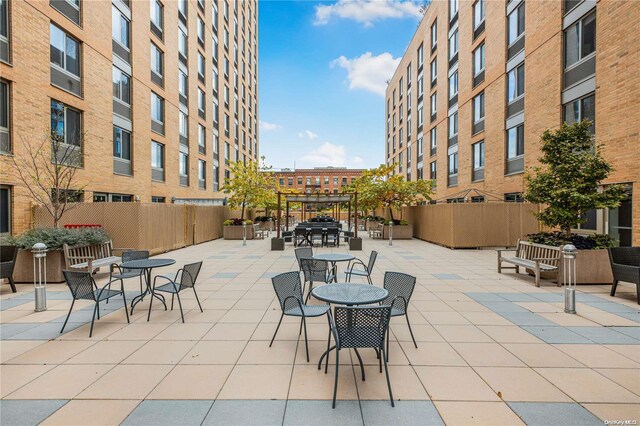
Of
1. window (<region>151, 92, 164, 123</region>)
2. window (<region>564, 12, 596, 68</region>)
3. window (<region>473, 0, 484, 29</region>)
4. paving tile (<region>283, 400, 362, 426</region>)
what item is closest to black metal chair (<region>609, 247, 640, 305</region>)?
paving tile (<region>283, 400, 362, 426</region>)

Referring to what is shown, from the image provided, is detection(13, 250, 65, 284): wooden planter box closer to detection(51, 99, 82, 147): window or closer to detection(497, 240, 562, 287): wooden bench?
detection(51, 99, 82, 147): window

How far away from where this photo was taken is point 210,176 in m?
27.6

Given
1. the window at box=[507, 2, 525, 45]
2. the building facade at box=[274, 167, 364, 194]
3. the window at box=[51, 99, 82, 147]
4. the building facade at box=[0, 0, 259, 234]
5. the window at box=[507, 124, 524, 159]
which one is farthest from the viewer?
the building facade at box=[274, 167, 364, 194]

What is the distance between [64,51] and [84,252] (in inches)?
373

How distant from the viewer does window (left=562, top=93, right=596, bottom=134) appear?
11642 mm

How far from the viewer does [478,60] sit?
20531 mm

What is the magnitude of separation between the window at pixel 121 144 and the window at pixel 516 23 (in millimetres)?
20854

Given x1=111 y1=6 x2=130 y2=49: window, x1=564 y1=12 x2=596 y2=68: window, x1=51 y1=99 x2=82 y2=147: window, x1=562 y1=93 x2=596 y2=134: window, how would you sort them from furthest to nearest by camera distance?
x1=111 y1=6 x2=130 y2=49: window, x1=51 y1=99 x2=82 y2=147: window, x1=564 y1=12 x2=596 y2=68: window, x1=562 y1=93 x2=596 y2=134: window

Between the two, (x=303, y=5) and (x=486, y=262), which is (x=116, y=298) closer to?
(x=486, y=262)

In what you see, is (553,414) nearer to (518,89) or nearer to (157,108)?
(518,89)

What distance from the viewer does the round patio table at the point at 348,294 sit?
148 inches

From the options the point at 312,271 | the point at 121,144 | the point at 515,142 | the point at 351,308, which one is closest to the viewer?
the point at 351,308

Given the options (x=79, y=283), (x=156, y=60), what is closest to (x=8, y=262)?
(x=79, y=283)

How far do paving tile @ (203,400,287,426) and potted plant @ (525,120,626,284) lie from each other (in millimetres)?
8166
